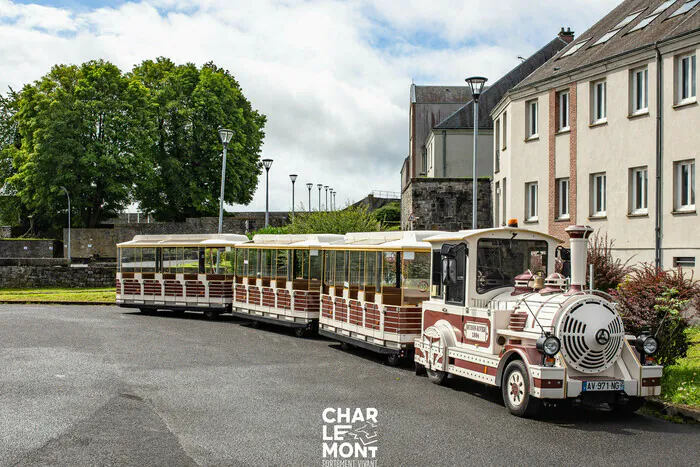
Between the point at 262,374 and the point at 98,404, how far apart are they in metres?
3.34

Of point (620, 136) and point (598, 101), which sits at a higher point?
point (598, 101)

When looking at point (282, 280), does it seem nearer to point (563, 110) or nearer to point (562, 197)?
point (562, 197)

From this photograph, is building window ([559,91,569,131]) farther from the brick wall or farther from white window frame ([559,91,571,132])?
the brick wall

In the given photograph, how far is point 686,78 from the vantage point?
22703 mm

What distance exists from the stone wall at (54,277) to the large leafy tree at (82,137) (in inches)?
399

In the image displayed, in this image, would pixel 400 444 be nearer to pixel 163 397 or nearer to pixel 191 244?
pixel 163 397

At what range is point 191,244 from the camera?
26.3m

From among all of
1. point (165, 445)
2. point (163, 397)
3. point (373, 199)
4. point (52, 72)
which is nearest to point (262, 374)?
point (163, 397)

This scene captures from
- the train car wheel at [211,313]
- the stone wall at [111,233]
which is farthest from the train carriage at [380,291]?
the stone wall at [111,233]

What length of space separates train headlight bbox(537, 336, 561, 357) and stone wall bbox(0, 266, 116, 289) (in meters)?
37.5

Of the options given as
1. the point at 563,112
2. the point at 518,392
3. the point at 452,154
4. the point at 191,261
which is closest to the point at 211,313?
the point at 191,261

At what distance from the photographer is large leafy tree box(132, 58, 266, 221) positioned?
2238 inches

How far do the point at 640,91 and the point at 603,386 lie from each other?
1763 centimetres

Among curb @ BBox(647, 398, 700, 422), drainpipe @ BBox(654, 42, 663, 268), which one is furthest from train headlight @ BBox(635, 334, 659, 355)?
drainpipe @ BBox(654, 42, 663, 268)
